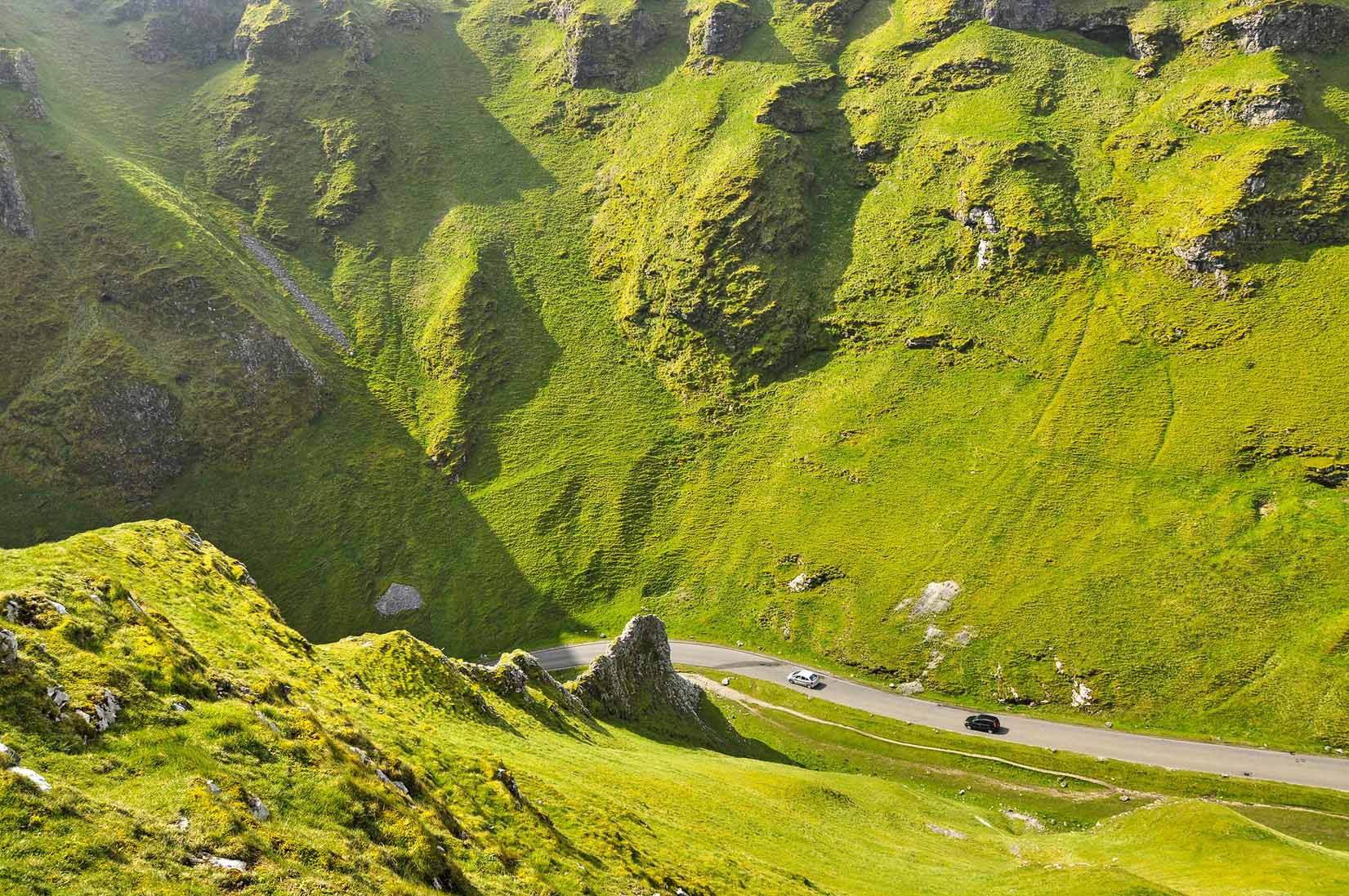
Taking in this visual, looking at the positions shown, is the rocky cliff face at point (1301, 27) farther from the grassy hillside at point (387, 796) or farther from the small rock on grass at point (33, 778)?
the small rock on grass at point (33, 778)

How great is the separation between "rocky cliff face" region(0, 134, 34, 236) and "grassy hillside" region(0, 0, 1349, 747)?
187 inches

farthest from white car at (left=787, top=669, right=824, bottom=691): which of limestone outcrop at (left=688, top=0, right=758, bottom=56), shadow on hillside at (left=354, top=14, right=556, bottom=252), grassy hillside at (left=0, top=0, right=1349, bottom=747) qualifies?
limestone outcrop at (left=688, top=0, right=758, bottom=56)

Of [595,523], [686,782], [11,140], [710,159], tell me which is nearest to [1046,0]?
[710,159]

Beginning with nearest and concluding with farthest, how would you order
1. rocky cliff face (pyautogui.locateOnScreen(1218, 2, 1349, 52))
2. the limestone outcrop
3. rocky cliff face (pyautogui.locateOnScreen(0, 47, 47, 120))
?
rocky cliff face (pyautogui.locateOnScreen(1218, 2, 1349, 52)), rocky cliff face (pyautogui.locateOnScreen(0, 47, 47, 120)), the limestone outcrop

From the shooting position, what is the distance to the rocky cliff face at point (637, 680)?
194 ft

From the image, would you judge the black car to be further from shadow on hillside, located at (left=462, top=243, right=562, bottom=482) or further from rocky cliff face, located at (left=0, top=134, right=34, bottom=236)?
rocky cliff face, located at (left=0, top=134, right=34, bottom=236)

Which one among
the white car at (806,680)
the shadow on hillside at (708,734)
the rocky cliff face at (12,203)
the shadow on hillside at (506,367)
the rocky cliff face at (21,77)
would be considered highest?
the rocky cliff face at (21,77)

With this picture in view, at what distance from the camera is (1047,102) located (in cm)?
11962

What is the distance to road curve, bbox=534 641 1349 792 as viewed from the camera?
190 feet

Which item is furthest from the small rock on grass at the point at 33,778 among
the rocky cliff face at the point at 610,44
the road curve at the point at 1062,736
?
the rocky cliff face at the point at 610,44

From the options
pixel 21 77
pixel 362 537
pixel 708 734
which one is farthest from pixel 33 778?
pixel 21 77

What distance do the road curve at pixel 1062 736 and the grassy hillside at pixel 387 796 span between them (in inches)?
293

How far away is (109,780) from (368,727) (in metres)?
13.0

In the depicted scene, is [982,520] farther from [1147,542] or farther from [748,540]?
[748,540]
